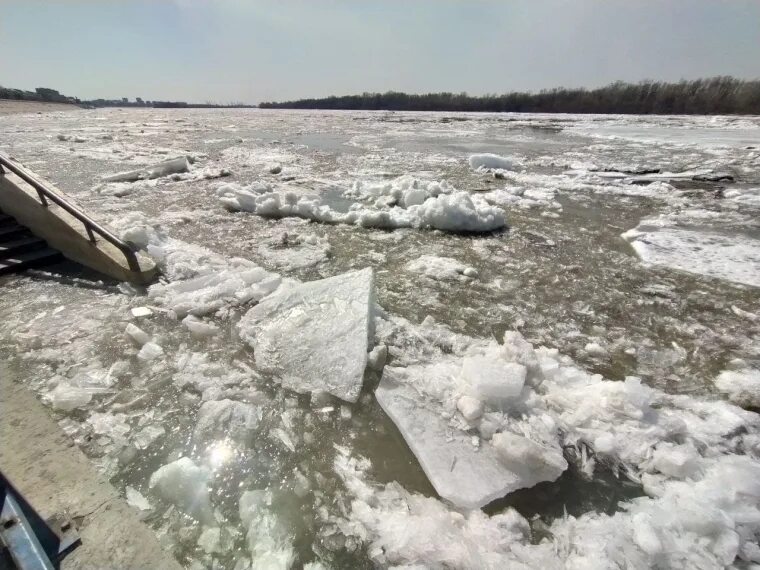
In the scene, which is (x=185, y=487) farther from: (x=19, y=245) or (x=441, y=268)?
(x=19, y=245)

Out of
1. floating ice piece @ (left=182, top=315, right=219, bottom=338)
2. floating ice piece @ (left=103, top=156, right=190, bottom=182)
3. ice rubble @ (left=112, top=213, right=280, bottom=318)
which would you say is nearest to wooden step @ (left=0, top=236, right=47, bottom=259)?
ice rubble @ (left=112, top=213, right=280, bottom=318)

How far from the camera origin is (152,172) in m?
9.44

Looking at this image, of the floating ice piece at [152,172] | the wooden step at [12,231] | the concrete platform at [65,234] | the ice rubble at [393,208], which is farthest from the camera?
the floating ice piece at [152,172]

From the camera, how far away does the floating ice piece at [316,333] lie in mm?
2639

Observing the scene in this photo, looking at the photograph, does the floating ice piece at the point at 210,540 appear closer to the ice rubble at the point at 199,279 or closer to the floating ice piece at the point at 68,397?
the floating ice piece at the point at 68,397

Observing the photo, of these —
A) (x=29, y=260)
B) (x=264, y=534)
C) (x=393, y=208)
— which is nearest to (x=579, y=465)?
(x=264, y=534)

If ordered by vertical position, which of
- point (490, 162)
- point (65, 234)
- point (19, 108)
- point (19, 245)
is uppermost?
point (19, 108)

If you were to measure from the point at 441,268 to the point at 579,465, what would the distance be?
278 cm

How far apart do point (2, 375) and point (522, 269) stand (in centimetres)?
515

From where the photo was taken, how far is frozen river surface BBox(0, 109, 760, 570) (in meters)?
1.72

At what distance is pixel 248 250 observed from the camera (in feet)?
16.8

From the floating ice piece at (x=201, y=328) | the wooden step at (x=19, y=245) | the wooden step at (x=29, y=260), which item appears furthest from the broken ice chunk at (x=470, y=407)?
the wooden step at (x=19, y=245)

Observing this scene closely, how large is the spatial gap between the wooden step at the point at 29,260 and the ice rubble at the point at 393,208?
2.98 meters

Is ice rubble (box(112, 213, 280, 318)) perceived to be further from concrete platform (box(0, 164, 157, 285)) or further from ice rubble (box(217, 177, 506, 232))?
ice rubble (box(217, 177, 506, 232))
